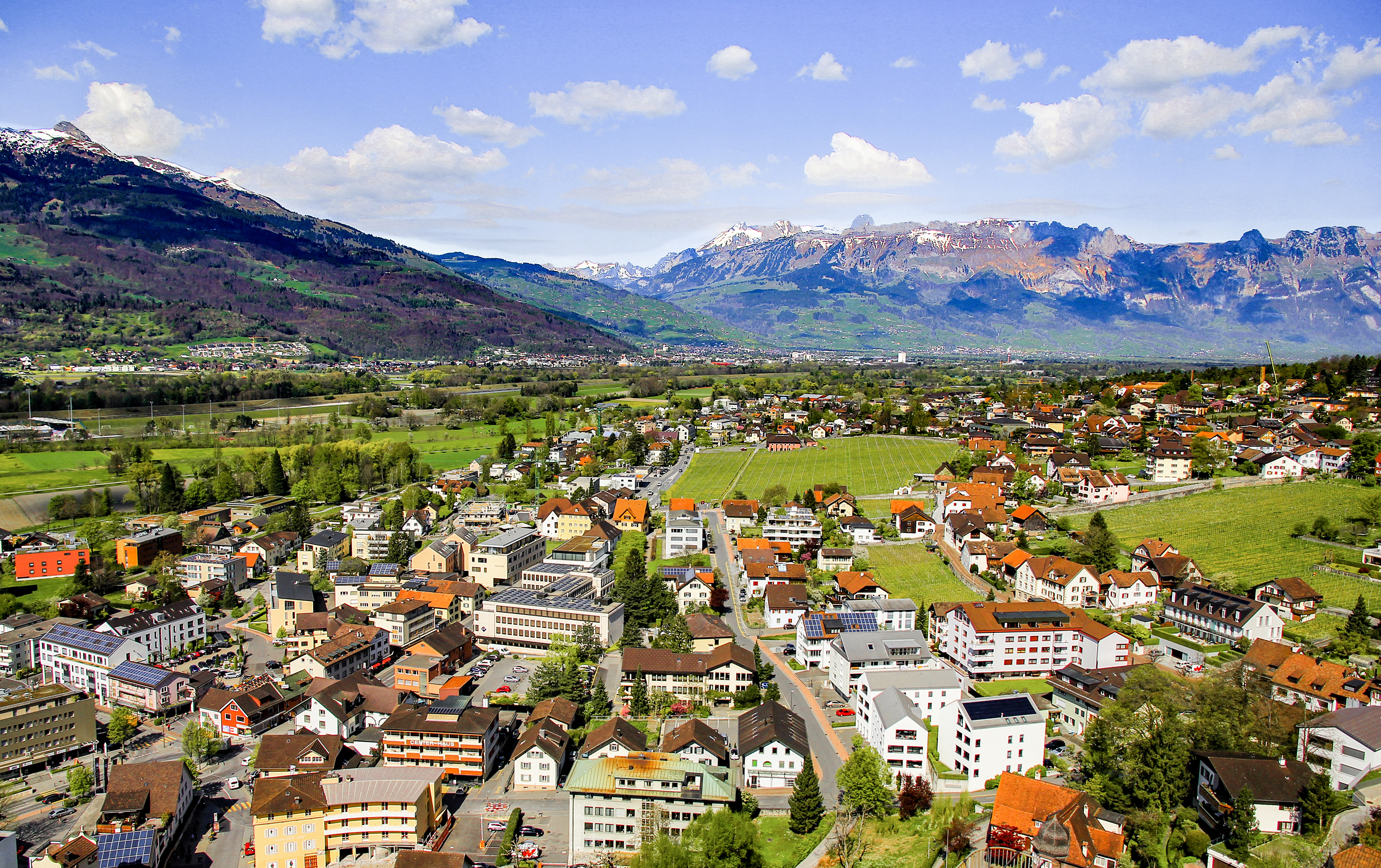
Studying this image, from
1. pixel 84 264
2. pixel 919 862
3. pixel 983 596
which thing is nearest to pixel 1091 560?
pixel 983 596

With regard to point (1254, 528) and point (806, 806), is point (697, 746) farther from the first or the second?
point (1254, 528)

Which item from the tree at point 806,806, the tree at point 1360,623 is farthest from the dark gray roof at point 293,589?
the tree at point 1360,623

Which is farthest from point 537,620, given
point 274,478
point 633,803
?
point 274,478

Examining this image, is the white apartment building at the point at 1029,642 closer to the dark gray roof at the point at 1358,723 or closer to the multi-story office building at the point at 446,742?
the dark gray roof at the point at 1358,723

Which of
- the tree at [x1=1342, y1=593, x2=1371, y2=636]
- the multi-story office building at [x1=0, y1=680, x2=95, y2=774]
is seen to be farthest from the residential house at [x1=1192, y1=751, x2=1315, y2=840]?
the multi-story office building at [x1=0, y1=680, x2=95, y2=774]

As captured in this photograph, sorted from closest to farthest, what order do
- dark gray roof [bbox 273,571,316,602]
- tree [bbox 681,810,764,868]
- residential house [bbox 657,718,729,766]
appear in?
tree [bbox 681,810,764,868], residential house [bbox 657,718,729,766], dark gray roof [bbox 273,571,316,602]

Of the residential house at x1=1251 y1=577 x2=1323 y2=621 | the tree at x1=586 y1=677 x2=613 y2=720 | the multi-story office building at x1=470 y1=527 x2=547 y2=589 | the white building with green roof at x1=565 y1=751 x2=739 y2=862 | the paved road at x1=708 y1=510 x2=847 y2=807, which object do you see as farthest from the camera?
the multi-story office building at x1=470 y1=527 x2=547 y2=589

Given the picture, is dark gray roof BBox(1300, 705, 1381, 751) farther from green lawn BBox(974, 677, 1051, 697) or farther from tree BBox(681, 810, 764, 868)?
tree BBox(681, 810, 764, 868)

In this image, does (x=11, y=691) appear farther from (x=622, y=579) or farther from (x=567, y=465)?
(x=567, y=465)
